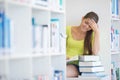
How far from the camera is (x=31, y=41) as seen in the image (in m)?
2.34

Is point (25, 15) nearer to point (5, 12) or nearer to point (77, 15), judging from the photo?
point (5, 12)

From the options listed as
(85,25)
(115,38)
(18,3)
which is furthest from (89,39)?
(18,3)

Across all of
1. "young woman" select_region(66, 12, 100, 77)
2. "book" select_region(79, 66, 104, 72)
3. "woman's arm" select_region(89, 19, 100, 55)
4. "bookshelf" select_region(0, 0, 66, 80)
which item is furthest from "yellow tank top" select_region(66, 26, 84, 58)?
"bookshelf" select_region(0, 0, 66, 80)

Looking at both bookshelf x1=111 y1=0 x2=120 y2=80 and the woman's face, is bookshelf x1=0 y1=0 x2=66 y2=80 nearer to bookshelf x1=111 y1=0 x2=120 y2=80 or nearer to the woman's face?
the woman's face

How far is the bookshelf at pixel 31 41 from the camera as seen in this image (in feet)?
6.76

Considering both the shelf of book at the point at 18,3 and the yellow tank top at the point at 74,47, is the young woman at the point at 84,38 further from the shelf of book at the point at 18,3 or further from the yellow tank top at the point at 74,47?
the shelf of book at the point at 18,3

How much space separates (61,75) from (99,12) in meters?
1.26

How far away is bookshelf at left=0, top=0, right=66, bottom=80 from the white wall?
36.3 inches

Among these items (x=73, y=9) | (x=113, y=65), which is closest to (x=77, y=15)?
(x=73, y=9)

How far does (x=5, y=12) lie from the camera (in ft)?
6.62

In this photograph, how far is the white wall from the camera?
3939 millimetres

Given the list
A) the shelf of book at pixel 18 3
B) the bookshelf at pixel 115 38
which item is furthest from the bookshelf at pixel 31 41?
the bookshelf at pixel 115 38

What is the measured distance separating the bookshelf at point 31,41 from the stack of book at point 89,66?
1.30 ft

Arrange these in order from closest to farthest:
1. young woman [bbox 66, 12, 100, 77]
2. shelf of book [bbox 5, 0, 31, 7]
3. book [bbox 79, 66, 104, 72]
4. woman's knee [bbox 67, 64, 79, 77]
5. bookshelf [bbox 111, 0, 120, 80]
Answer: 1. shelf of book [bbox 5, 0, 31, 7]
2. book [bbox 79, 66, 104, 72]
3. woman's knee [bbox 67, 64, 79, 77]
4. young woman [bbox 66, 12, 100, 77]
5. bookshelf [bbox 111, 0, 120, 80]
